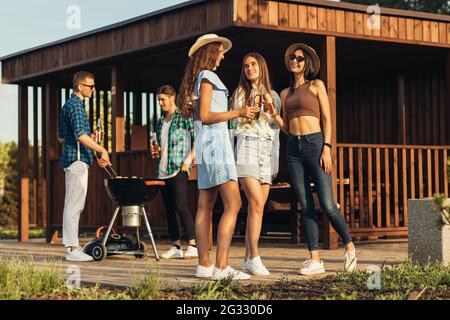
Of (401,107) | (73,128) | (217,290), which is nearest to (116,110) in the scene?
(73,128)

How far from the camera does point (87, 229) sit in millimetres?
13594

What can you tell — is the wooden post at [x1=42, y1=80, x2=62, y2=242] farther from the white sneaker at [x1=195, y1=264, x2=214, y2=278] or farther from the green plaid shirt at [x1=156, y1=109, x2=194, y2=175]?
the white sneaker at [x1=195, y1=264, x2=214, y2=278]

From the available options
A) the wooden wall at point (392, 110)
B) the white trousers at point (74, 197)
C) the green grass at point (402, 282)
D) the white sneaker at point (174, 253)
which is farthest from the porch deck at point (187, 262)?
the wooden wall at point (392, 110)

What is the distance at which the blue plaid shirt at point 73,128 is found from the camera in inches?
359

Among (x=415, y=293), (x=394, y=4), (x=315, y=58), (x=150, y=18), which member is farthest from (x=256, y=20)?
(x=394, y=4)

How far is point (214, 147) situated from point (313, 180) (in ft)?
3.74

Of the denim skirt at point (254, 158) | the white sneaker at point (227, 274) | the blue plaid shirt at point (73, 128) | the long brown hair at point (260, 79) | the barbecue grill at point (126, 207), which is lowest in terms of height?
the white sneaker at point (227, 274)

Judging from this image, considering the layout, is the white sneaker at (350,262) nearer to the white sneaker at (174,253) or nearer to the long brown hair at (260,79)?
the long brown hair at (260,79)

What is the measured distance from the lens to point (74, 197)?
9.30m

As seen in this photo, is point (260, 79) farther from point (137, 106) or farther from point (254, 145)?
point (137, 106)

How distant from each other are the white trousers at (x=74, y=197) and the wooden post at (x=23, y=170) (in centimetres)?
513

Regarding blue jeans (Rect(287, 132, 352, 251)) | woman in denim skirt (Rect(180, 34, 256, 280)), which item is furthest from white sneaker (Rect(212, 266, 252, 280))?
blue jeans (Rect(287, 132, 352, 251))

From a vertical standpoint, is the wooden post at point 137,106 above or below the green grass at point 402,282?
above

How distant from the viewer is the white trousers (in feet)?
30.4
